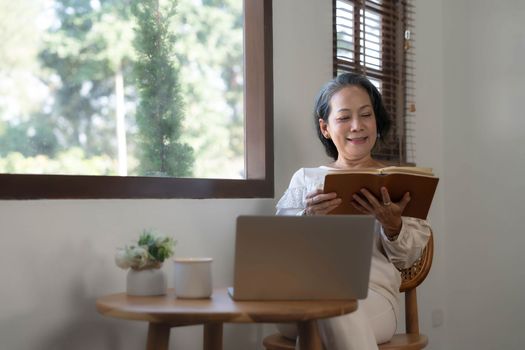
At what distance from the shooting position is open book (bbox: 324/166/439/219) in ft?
6.04

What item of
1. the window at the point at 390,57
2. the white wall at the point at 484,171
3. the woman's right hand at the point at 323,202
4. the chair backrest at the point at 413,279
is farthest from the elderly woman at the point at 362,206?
the white wall at the point at 484,171

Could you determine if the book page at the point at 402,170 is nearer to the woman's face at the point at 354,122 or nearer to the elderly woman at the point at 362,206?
the elderly woman at the point at 362,206

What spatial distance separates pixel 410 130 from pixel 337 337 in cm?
175

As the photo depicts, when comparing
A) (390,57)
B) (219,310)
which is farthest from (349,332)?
(390,57)

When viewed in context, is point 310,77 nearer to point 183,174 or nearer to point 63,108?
point 183,174

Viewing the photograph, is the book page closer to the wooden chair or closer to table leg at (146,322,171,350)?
the wooden chair

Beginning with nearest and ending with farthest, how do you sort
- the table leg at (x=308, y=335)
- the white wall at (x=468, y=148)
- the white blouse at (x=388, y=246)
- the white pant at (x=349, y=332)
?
the table leg at (x=308, y=335) → the white pant at (x=349, y=332) → the white blouse at (x=388, y=246) → the white wall at (x=468, y=148)

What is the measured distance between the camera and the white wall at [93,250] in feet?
5.08

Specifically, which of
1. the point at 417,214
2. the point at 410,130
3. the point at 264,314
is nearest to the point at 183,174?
the point at 417,214

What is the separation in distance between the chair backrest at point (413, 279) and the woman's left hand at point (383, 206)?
0.34 meters

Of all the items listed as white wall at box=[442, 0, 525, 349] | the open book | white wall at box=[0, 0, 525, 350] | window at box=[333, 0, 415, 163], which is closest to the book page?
the open book

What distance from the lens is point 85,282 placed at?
5.60ft

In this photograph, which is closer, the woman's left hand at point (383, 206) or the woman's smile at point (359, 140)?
Result: the woman's left hand at point (383, 206)

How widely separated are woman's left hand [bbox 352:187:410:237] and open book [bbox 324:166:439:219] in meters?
0.01
